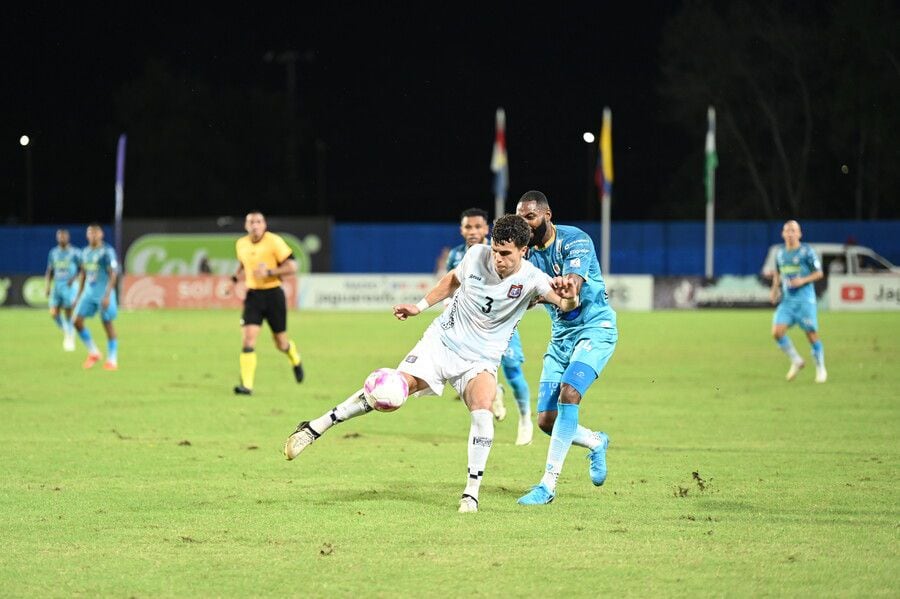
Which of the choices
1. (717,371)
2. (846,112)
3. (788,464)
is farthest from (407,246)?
(788,464)

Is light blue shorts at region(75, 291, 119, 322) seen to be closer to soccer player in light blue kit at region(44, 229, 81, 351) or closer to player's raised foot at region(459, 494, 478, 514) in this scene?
soccer player in light blue kit at region(44, 229, 81, 351)

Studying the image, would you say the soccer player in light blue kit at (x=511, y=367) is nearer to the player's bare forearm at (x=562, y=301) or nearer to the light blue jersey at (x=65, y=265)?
the player's bare forearm at (x=562, y=301)

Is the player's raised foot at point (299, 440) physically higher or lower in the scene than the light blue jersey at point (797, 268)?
lower

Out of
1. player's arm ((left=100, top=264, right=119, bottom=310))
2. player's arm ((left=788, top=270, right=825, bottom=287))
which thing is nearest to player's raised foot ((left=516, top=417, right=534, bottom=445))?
player's arm ((left=788, top=270, right=825, bottom=287))

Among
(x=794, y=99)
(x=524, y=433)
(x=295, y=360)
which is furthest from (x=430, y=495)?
(x=794, y=99)

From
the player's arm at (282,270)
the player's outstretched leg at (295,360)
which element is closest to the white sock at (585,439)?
the player's arm at (282,270)

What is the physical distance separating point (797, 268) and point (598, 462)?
33.8 ft

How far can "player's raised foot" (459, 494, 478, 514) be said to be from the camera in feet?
27.8

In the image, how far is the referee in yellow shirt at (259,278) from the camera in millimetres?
16922

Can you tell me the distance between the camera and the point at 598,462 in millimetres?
9406

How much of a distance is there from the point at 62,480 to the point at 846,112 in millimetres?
54987

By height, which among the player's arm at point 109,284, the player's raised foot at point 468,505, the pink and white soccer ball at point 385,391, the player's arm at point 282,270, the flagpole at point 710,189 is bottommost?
the player's raised foot at point 468,505

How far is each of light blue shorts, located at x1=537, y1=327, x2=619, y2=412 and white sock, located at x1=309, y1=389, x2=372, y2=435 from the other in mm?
1301

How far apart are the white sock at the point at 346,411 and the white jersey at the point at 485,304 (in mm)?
681
